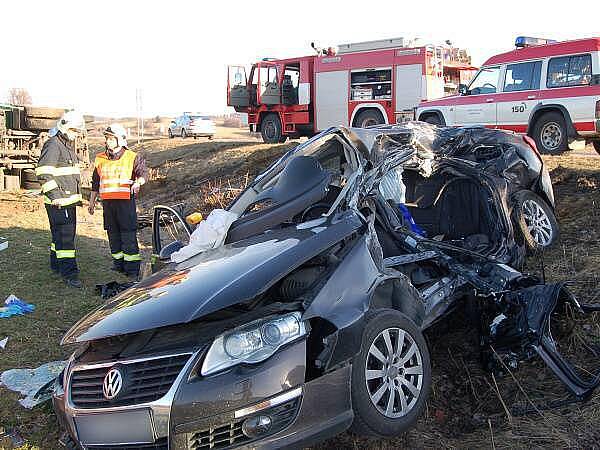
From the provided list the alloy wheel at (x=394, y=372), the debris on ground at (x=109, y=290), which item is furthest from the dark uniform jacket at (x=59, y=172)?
the alloy wheel at (x=394, y=372)

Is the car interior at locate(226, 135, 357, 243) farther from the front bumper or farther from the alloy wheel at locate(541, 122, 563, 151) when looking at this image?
the alloy wheel at locate(541, 122, 563, 151)

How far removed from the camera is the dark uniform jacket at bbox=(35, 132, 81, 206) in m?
6.73

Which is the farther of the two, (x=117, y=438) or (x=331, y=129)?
(x=331, y=129)

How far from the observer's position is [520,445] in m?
3.26

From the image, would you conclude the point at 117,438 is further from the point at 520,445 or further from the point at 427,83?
the point at 427,83

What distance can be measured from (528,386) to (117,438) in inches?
98.1

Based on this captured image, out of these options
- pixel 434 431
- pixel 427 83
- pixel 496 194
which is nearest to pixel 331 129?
pixel 496 194

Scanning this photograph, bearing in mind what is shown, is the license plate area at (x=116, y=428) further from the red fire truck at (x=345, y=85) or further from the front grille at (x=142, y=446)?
the red fire truck at (x=345, y=85)

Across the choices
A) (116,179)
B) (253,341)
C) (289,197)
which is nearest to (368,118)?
(116,179)

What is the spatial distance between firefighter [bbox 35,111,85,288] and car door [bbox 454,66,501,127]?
8.47 metres

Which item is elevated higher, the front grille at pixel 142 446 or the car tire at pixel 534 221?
the car tire at pixel 534 221

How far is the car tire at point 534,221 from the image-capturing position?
541 centimetres

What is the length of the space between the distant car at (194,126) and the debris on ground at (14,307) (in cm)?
2549

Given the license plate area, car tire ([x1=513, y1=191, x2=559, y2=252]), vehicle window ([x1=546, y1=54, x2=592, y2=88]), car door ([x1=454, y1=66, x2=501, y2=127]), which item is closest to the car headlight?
the license plate area
